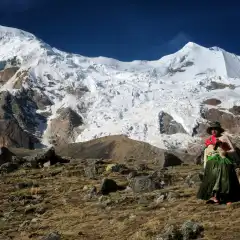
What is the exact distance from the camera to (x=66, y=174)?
2825 centimetres

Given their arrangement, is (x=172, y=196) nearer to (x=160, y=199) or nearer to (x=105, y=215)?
(x=160, y=199)

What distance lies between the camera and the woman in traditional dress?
14.5 metres

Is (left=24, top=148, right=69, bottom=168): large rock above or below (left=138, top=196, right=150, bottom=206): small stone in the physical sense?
above

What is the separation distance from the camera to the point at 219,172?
1460 cm

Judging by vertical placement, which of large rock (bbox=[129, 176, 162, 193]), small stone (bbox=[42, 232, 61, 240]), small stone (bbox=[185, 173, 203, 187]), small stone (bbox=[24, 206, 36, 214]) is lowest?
small stone (bbox=[42, 232, 61, 240])

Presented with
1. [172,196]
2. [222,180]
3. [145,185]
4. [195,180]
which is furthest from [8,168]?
[222,180]

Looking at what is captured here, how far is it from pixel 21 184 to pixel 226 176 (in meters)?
12.0

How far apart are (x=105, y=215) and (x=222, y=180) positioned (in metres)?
3.57

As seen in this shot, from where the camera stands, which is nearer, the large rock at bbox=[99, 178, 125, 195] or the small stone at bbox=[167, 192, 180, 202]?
the small stone at bbox=[167, 192, 180, 202]

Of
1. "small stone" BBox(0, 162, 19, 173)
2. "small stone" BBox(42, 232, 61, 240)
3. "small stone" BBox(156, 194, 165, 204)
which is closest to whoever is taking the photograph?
"small stone" BBox(42, 232, 61, 240)

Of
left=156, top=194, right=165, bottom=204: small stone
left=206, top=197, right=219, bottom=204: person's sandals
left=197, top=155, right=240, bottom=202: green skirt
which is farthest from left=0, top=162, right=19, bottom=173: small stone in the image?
left=206, top=197, right=219, bottom=204: person's sandals

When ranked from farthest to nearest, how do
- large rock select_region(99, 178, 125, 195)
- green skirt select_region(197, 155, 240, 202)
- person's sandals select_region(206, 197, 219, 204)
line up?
1. large rock select_region(99, 178, 125, 195)
2. person's sandals select_region(206, 197, 219, 204)
3. green skirt select_region(197, 155, 240, 202)

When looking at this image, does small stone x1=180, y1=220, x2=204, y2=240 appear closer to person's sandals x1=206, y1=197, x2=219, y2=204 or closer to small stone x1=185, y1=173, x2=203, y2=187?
person's sandals x1=206, y1=197, x2=219, y2=204

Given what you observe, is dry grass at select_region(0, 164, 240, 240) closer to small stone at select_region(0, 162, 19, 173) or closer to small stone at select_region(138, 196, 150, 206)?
small stone at select_region(138, 196, 150, 206)
